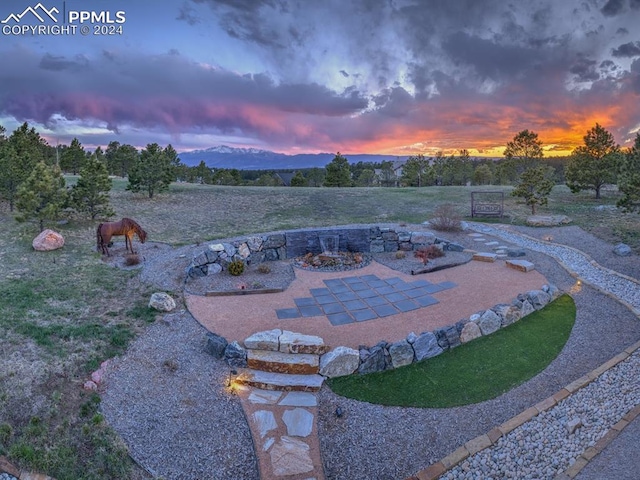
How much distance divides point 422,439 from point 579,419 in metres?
2.18

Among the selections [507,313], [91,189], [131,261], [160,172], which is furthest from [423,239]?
[160,172]

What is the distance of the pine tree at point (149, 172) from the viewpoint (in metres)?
23.1

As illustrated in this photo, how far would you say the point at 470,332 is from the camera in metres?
7.56

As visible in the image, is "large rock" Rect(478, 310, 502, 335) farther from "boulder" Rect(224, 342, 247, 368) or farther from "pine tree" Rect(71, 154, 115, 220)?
"pine tree" Rect(71, 154, 115, 220)

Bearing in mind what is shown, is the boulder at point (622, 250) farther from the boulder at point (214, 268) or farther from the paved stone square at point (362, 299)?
the boulder at point (214, 268)

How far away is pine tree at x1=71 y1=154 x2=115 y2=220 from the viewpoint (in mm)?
16547

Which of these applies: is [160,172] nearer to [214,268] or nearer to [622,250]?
[214,268]

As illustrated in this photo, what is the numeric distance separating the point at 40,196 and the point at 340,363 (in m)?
14.5

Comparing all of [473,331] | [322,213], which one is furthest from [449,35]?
[473,331]

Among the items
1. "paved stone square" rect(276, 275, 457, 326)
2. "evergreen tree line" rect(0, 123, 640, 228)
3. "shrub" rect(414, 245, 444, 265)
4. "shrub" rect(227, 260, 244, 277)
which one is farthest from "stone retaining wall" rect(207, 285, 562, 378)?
"evergreen tree line" rect(0, 123, 640, 228)

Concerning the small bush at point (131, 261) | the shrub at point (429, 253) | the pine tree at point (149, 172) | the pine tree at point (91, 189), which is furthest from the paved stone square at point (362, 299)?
the pine tree at point (149, 172)

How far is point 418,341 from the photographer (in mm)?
7000

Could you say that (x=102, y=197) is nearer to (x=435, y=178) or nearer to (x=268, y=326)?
(x=268, y=326)

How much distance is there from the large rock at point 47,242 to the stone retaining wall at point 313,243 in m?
5.59
